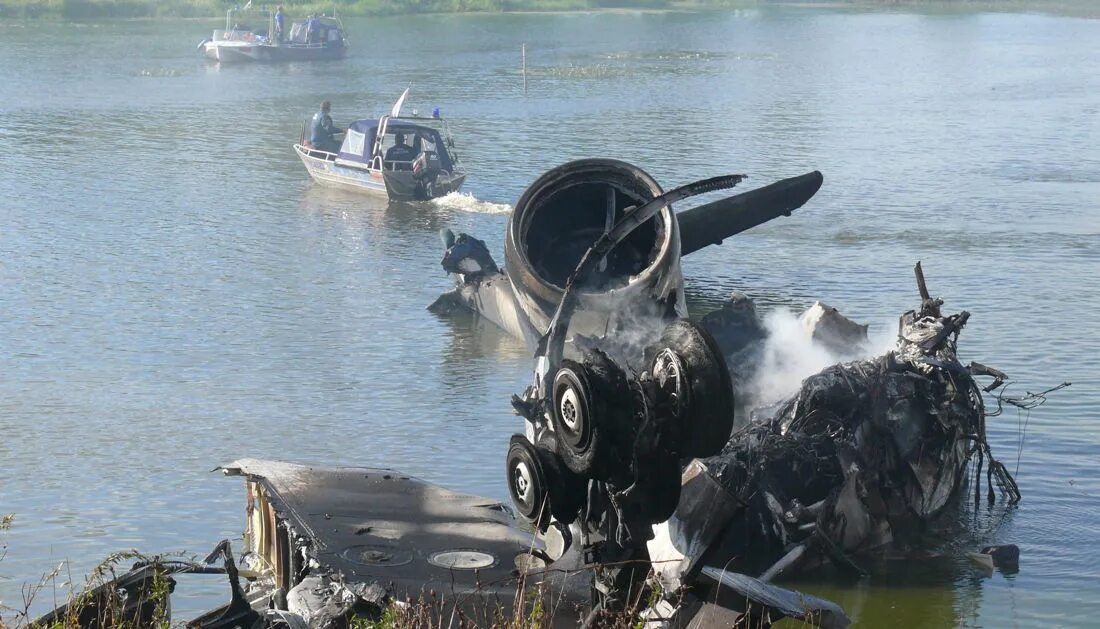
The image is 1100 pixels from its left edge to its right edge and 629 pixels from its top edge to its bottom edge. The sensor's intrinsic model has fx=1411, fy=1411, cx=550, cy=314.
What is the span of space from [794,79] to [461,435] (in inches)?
2065

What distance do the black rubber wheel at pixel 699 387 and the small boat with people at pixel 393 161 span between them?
3089 cm

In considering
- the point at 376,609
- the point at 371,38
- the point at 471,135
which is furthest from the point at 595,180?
the point at 371,38

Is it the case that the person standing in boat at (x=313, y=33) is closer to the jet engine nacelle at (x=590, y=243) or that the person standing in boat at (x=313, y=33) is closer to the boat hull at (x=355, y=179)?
the boat hull at (x=355, y=179)

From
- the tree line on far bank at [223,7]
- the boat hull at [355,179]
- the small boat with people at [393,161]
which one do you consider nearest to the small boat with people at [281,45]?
the tree line on far bank at [223,7]

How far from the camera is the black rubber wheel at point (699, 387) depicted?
870 cm

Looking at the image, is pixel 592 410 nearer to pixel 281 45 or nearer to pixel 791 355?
pixel 791 355

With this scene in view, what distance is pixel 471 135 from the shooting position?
167 ft

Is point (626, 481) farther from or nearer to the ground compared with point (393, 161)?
farther from the ground

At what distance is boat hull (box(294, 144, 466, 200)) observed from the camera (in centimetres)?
3947

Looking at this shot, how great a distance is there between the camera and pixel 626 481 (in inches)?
364

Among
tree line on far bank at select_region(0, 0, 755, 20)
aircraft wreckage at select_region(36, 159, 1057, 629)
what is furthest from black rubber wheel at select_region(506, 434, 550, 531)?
tree line on far bank at select_region(0, 0, 755, 20)

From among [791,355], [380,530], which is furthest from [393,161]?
[380,530]

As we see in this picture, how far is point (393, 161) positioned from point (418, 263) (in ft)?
24.3

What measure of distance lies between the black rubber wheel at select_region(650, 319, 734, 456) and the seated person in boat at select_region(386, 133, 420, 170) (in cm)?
3160
